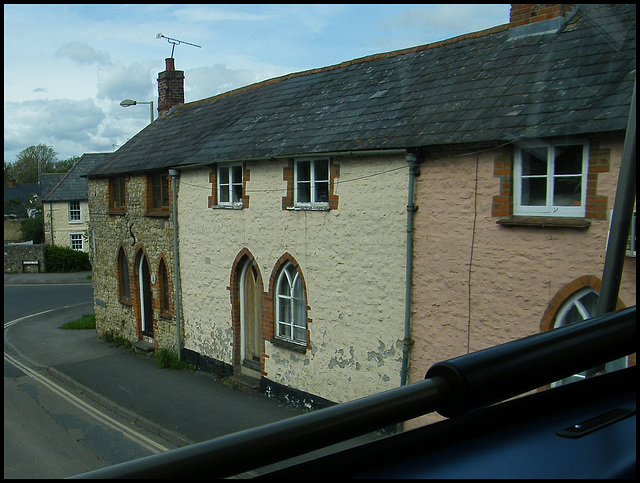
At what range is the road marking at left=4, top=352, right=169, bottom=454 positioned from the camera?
2.26 m

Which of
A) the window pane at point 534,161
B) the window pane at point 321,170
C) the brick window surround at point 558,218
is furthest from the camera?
the window pane at point 321,170

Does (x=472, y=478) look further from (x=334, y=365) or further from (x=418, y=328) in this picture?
(x=334, y=365)

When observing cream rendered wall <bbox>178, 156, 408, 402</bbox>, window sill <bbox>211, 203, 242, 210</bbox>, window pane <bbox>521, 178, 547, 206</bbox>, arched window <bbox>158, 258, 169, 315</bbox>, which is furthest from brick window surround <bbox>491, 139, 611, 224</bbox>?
arched window <bbox>158, 258, 169, 315</bbox>

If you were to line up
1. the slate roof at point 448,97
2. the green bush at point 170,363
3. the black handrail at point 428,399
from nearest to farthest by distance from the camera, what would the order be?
the black handrail at point 428,399
the green bush at point 170,363
the slate roof at point 448,97

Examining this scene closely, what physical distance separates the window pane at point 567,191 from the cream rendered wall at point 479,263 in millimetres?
201

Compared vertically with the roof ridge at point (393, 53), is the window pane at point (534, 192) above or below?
below

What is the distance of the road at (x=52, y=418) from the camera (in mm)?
1876

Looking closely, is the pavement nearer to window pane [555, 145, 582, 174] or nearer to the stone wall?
the stone wall

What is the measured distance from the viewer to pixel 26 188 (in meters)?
1.54

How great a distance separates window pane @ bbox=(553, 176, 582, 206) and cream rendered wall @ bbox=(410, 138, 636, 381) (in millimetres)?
201

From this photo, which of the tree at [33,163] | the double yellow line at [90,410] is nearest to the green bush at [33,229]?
the tree at [33,163]

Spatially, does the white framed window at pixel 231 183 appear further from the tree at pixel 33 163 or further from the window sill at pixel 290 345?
the tree at pixel 33 163

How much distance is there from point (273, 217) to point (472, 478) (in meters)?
6.97

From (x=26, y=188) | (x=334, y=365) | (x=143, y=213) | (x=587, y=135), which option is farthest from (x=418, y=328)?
(x=143, y=213)
